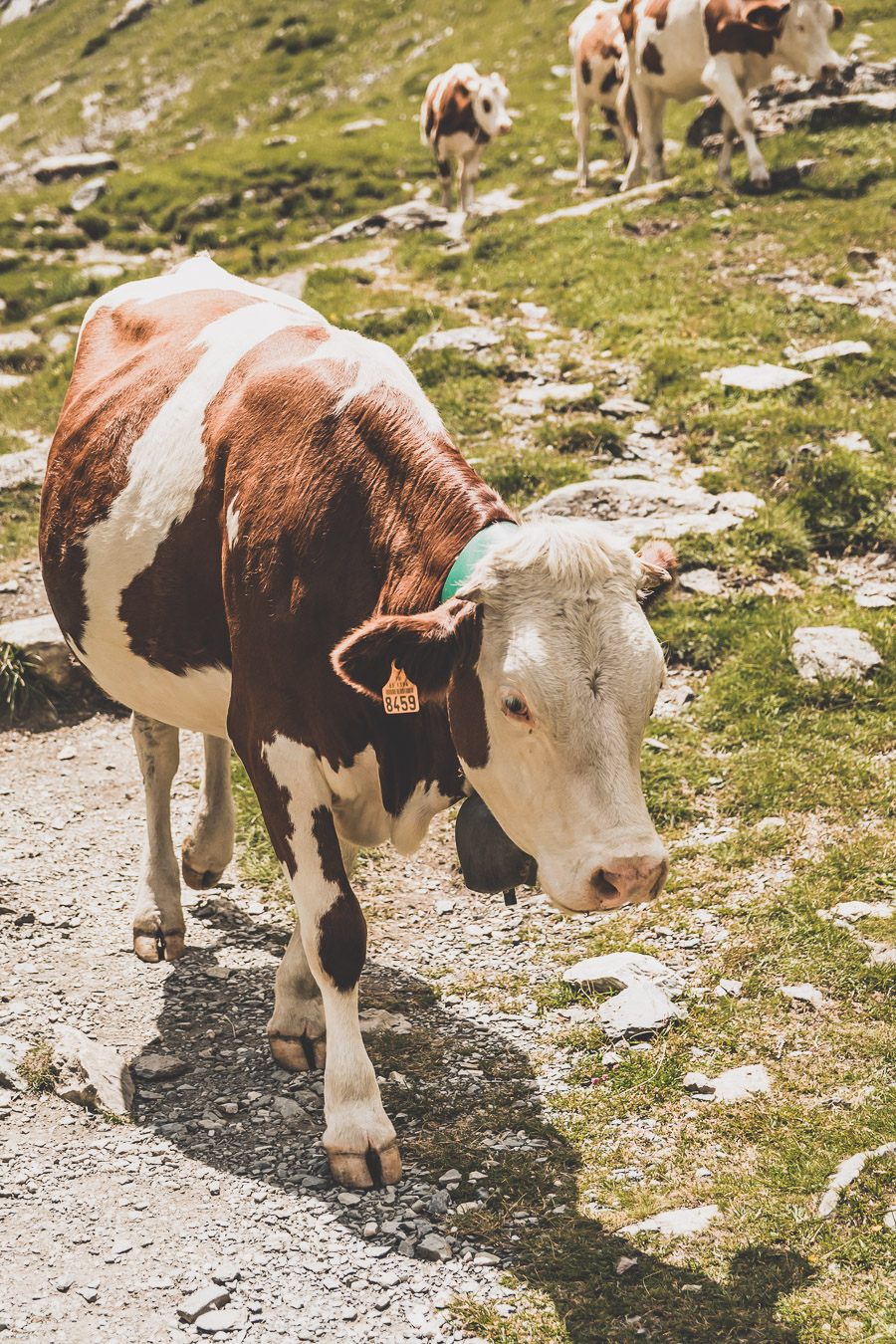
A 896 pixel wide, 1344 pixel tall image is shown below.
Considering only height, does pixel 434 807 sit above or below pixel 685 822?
above

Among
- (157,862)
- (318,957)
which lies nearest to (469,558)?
(318,957)

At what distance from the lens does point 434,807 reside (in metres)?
4.24

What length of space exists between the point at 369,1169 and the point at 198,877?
2.23 metres

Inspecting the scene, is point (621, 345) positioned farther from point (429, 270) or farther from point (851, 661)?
point (851, 661)

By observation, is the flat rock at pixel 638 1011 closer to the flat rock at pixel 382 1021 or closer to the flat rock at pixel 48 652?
the flat rock at pixel 382 1021

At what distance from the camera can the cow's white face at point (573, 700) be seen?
328cm

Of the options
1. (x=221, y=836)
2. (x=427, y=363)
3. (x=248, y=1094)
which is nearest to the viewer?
(x=248, y=1094)

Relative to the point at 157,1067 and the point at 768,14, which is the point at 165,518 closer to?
the point at 157,1067

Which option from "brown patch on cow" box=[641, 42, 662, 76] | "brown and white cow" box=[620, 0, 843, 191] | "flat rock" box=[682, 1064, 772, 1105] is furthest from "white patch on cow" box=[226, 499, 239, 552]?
"brown patch on cow" box=[641, 42, 662, 76]

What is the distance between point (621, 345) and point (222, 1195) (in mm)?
8677

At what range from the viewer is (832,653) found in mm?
6691

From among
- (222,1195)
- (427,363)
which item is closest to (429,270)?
(427,363)

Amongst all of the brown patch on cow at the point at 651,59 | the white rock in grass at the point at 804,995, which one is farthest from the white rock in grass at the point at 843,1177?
the brown patch on cow at the point at 651,59

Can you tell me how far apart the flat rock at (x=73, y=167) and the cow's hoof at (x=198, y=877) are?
77.8 ft
